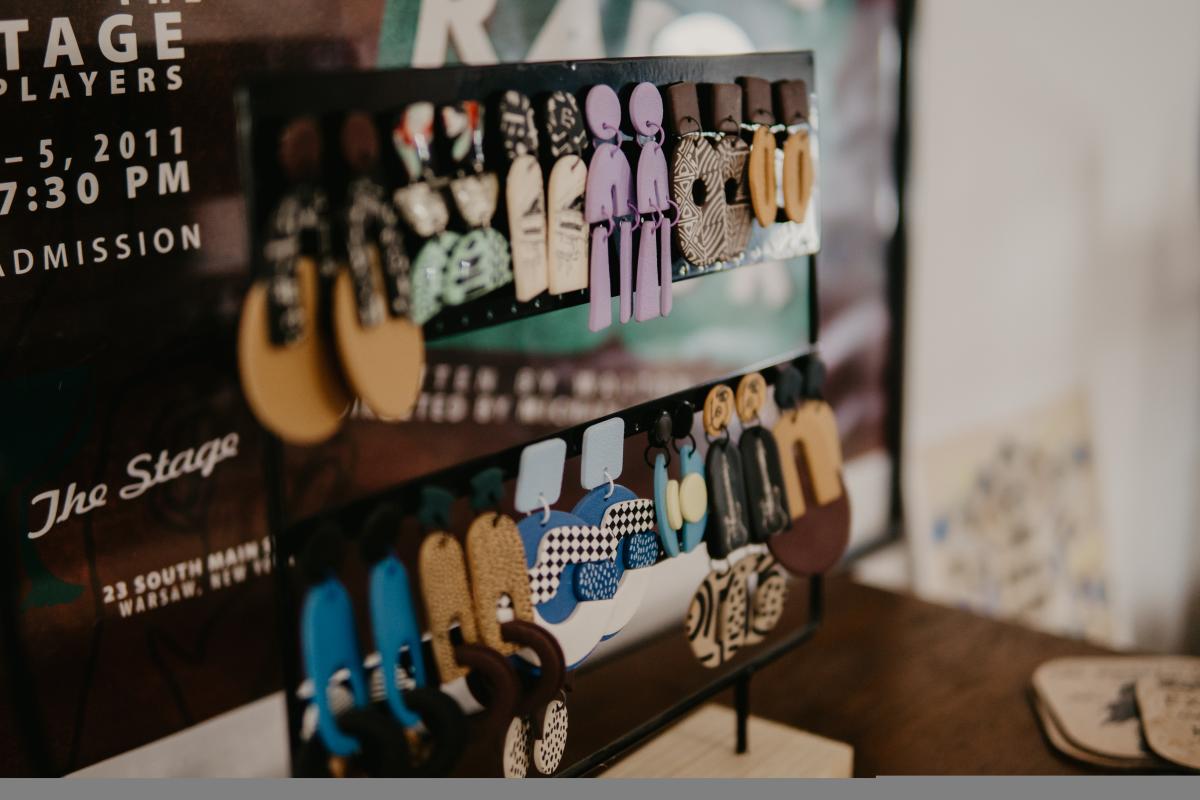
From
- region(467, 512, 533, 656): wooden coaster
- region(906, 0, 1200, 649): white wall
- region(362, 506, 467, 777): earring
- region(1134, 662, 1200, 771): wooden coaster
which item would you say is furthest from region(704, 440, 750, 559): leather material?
region(906, 0, 1200, 649): white wall

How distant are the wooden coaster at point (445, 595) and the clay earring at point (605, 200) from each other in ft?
0.68

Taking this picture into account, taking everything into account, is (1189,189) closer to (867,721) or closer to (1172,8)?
(1172,8)

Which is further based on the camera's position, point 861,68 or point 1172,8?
point 1172,8

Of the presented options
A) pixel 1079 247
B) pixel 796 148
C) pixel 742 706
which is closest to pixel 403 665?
pixel 742 706

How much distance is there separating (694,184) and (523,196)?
21cm

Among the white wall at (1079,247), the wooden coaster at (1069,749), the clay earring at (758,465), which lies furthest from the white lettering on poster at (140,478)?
the white wall at (1079,247)

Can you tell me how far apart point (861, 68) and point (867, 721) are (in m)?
1.01

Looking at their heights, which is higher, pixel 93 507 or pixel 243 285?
pixel 243 285

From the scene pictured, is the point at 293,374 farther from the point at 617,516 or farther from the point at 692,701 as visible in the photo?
the point at 692,701

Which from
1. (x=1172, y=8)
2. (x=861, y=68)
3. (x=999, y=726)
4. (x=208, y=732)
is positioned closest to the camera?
(x=208, y=732)

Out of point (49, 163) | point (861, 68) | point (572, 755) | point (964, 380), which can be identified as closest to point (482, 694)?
point (572, 755)

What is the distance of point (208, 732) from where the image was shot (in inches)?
44.1

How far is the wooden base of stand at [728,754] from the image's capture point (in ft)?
3.84

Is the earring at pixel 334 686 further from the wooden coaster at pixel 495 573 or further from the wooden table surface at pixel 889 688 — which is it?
the wooden table surface at pixel 889 688
